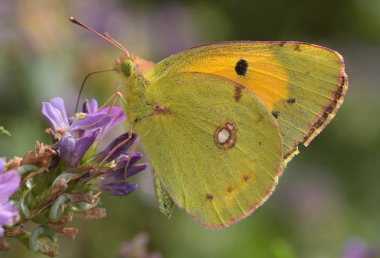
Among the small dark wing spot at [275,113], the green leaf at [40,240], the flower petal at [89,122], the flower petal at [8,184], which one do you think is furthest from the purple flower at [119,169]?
the small dark wing spot at [275,113]

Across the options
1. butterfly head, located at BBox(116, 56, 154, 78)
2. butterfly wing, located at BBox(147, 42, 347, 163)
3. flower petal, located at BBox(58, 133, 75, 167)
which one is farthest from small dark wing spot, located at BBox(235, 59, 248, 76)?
flower petal, located at BBox(58, 133, 75, 167)

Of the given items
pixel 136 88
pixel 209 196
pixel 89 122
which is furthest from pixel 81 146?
pixel 209 196

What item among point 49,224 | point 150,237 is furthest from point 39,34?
point 49,224

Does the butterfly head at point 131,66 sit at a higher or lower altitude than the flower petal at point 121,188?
higher

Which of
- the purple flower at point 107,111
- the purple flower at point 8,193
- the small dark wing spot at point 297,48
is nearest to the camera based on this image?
the purple flower at point 8,193

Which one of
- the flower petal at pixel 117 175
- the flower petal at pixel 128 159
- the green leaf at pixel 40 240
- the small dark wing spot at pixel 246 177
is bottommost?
the small dark wing spot at pixel 246 177

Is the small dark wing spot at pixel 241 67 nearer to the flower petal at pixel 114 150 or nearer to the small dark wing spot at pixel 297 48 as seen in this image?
the small dark wing spot at pixel 297 48
